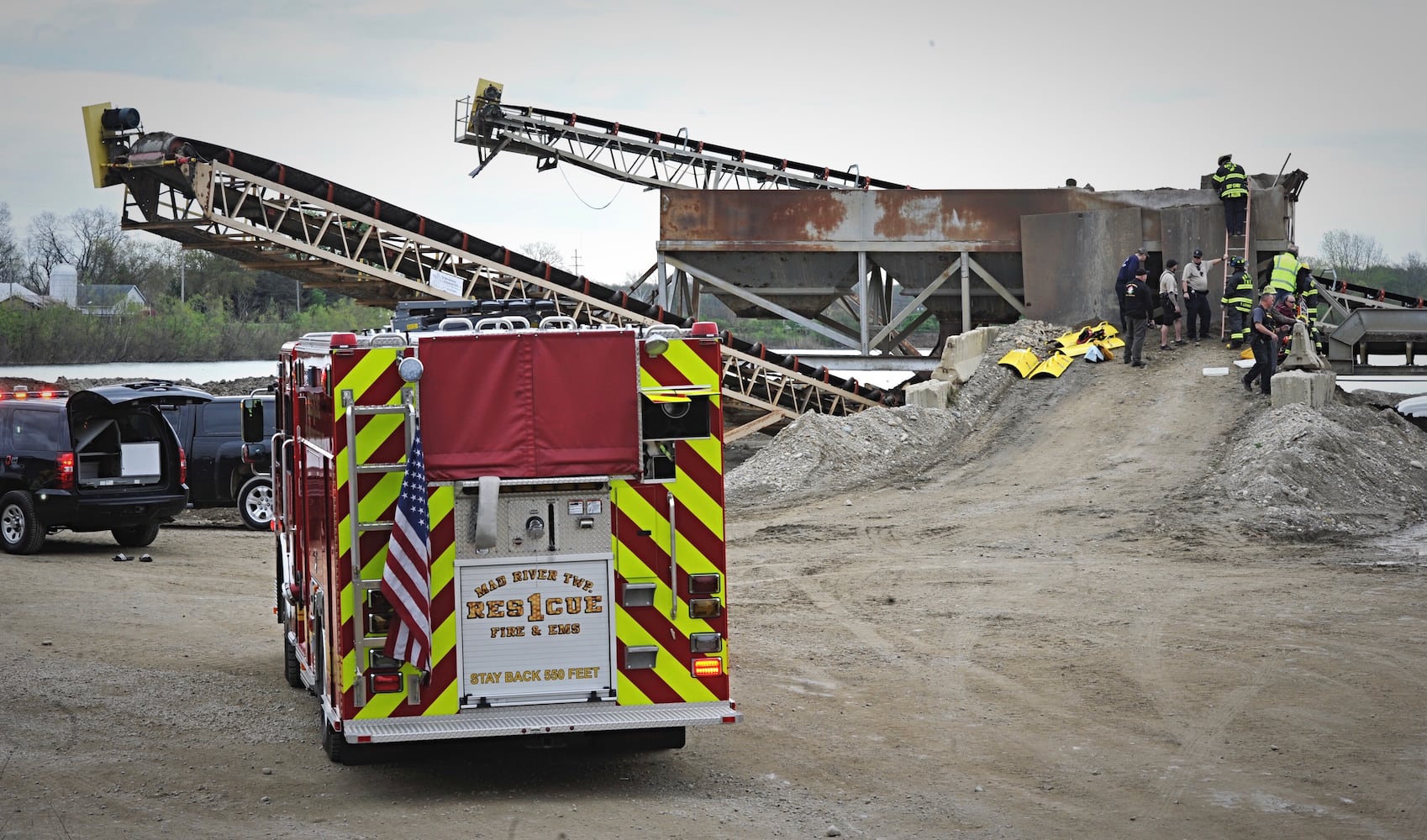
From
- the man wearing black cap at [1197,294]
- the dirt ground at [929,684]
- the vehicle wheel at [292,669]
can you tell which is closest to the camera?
the dirt ground at [929,684]

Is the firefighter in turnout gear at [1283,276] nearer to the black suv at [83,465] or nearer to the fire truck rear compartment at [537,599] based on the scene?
the black suv at [83,465]

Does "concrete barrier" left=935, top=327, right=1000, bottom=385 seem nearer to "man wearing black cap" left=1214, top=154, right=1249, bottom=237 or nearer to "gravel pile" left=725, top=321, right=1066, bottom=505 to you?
"gravel pile" left=725, top=321, right=1066, bottom=505

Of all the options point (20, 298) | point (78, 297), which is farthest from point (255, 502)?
point (78, 297)

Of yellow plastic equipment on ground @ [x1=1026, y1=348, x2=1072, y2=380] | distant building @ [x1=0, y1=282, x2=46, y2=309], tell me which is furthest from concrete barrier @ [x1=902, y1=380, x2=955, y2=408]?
distant building @ [x1=0, y1=282, x2=46, y2=309]

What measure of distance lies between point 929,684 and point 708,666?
3415 mm

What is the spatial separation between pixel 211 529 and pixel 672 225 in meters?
13.1

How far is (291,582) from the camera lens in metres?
9.76

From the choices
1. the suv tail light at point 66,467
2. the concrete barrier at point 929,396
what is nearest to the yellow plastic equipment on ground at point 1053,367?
the concrete barrier at point 929,396

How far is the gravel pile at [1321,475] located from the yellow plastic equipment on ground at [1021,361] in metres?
5.15

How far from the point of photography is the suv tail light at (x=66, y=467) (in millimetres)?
16766

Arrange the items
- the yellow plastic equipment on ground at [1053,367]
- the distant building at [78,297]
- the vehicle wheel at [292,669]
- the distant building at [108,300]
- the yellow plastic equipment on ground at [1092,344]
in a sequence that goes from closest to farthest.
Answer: the vehicle wheel at [292,669]
the yellow plastic equipment on ground at [1053,367]
the yellow plastic equipment on ground at [1092,344]
the distant building at [78,297]
the distant building at [108,300]

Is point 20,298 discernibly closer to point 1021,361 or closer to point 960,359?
point 960,359

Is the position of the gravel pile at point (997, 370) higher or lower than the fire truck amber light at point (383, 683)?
higher

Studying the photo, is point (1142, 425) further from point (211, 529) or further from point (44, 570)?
point (44, 570)
